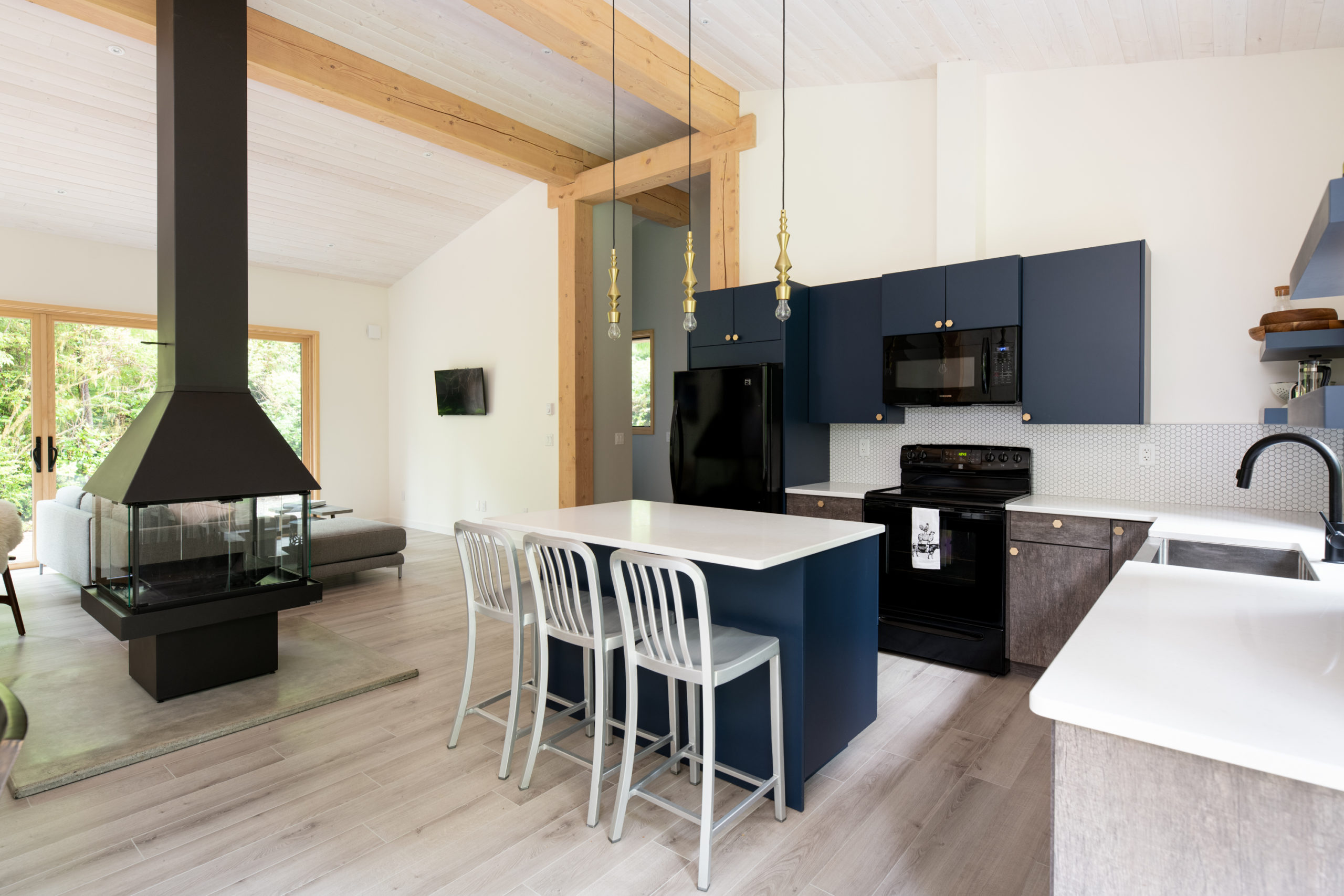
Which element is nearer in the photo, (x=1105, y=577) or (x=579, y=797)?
(x=579, y=797)

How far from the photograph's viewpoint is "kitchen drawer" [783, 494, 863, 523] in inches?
151

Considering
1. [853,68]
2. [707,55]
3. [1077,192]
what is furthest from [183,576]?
[1077,192]

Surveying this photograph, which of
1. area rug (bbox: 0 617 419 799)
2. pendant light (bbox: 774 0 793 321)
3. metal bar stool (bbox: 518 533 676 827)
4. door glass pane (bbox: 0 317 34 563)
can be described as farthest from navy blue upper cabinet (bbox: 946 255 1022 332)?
door glass pane (bbox: 0 317 34 563)

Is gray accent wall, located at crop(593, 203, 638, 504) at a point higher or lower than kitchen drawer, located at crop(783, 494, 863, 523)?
higher

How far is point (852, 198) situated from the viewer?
4.34 metres

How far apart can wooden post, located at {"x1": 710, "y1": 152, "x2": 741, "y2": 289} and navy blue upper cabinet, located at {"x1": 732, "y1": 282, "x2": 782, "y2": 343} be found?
1.53ft

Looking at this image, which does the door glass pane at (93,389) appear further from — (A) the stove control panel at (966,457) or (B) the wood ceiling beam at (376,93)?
(A) the stove control panel at (966,457)

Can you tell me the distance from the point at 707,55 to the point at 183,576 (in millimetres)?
3931

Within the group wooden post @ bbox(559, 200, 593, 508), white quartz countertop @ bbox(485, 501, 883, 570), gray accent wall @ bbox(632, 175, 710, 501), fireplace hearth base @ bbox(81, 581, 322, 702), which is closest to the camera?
white quartz countertop @ bbox(485, 501, 883, 570)

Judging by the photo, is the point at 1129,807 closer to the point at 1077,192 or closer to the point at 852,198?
the point at 1077,192

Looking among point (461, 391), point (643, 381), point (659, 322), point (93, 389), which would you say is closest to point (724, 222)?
point (659, 322)

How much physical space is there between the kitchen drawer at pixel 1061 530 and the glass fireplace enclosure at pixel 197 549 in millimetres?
3401

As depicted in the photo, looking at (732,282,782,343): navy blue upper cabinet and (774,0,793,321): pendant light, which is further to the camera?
(732,282,782,343): navy blue upper cabinet

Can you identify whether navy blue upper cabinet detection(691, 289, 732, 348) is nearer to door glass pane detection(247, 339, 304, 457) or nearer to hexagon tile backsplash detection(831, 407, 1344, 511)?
hexagon tile backsplash detection(831, 407, 1344, 511)
